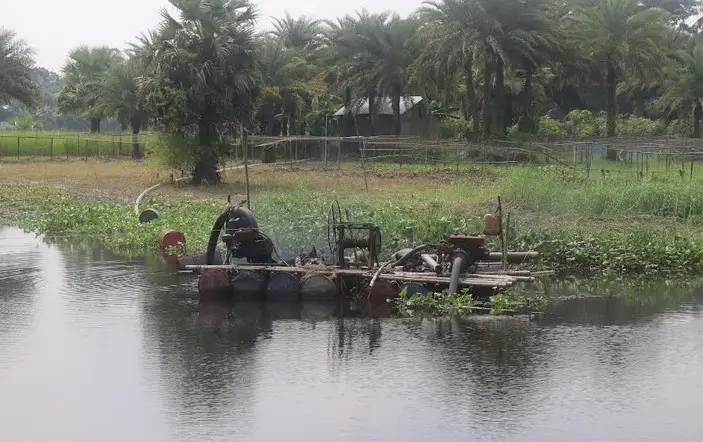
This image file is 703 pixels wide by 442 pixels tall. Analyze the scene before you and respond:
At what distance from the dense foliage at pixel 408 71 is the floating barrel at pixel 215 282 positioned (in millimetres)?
18974

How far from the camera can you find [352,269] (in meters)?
17.5

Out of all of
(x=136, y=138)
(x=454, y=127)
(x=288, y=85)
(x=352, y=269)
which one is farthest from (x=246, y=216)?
(x=454, y=127)

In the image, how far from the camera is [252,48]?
37.1 m

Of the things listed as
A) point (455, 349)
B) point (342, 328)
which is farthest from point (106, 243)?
→ point (455, 349)

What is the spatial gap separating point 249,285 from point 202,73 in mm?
19292

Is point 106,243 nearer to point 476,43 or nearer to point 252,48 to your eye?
point 252,48

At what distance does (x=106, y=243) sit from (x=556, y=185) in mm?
11500

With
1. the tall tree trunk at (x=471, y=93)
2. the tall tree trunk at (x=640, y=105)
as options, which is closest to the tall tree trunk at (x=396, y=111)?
the tall tree trunk at (x=471, y=93)

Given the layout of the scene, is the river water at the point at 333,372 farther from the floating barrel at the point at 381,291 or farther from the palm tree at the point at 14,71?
the palm tree at the point at 14,71

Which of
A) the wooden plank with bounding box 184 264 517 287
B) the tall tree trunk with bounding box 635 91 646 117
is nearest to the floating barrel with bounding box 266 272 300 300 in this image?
the wooden plank with bounding box 184 264 517 287

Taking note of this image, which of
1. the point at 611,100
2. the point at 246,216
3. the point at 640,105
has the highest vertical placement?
the point at 640,105

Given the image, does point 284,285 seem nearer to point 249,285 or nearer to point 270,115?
point 249,285

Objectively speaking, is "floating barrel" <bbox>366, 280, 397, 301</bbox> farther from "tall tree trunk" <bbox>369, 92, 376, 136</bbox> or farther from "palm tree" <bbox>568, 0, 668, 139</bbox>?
"tall tree trunk" <bbox>369, 92, 376, 136</bbox>

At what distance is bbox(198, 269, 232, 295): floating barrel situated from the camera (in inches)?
695
